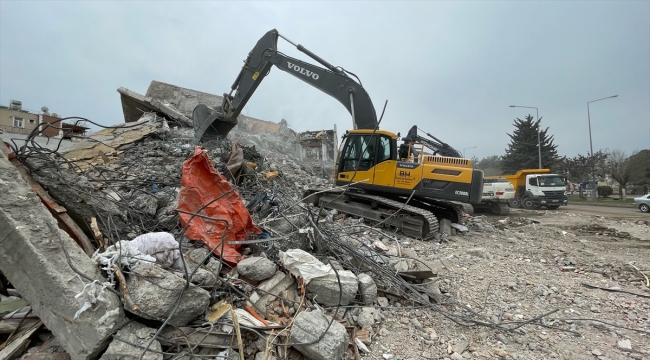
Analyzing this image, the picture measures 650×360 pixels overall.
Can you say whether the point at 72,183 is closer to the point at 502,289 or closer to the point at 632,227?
the point at 502,289

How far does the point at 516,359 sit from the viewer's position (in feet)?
8.84

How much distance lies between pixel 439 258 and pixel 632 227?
9.05 metres

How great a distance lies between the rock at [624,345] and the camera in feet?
9.52

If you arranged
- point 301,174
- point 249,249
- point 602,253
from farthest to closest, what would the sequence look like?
point 301,174, point 602,253, point 249,249

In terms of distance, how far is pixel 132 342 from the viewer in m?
2.08

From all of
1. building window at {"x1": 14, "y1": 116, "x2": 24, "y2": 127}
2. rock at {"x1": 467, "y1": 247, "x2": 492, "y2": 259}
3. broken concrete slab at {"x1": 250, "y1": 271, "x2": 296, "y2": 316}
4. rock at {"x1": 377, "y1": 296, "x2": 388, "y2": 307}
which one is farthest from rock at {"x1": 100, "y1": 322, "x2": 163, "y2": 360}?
building window at {"x1": 14, "y1": 116, "x2": 24, "y2": 127}

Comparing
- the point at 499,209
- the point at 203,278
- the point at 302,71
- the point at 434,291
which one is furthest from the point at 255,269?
the point at 499,209

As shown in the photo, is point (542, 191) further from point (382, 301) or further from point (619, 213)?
point (382, 301)

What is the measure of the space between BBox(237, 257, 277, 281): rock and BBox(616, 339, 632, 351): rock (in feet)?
11.1

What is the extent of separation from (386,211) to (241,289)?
4.68 meters

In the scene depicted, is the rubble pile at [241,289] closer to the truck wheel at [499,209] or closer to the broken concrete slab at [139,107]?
the broken concrete slab at [139,107]

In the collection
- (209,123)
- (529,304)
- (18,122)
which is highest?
(18,122)

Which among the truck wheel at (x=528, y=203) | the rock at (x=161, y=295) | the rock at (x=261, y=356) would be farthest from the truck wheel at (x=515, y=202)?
the rock at (x=161, y=295)

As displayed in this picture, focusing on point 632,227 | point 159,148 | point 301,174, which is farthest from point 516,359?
point 632,227
